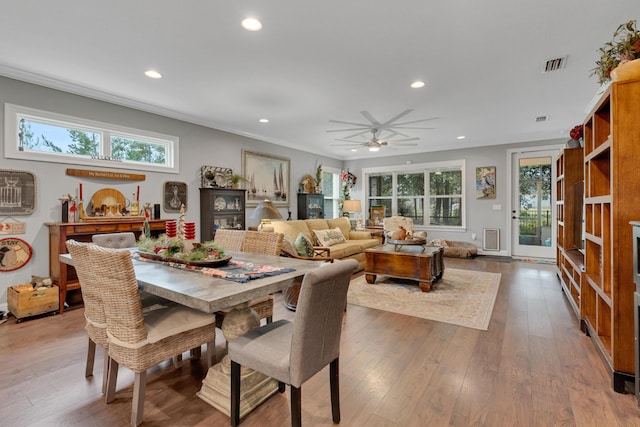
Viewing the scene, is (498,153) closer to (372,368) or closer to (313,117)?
(313,117)

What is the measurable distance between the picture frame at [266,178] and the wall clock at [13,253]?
3163 millimetres

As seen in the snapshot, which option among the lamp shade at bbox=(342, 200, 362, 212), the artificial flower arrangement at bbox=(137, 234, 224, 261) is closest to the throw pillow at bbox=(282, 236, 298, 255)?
the artificial flower arrangement at bbox=(137, 234, 224, 261)

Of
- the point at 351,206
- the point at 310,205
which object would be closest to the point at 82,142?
the point at 310,205

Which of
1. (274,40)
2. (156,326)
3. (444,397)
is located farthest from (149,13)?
(444,397)

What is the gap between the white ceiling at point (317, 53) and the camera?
2270 mm

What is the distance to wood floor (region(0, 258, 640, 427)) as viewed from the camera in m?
1.70

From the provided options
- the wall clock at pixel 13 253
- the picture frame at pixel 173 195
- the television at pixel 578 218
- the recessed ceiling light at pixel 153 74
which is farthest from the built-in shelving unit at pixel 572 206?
the wall clock at pixel 13 253

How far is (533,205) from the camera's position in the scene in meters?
6.55

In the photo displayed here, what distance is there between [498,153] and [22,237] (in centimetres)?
817

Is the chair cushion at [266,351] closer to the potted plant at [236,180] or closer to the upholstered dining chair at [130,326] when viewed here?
the upholstered dining chair at [130,326]

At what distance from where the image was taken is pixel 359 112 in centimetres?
Result: 462

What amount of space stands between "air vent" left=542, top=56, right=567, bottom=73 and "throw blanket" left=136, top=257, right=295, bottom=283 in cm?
327

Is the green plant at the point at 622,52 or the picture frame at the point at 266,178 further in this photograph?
the picture frame at the point at 266,178

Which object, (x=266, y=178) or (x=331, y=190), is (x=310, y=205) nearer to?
(x=266, y=178)
